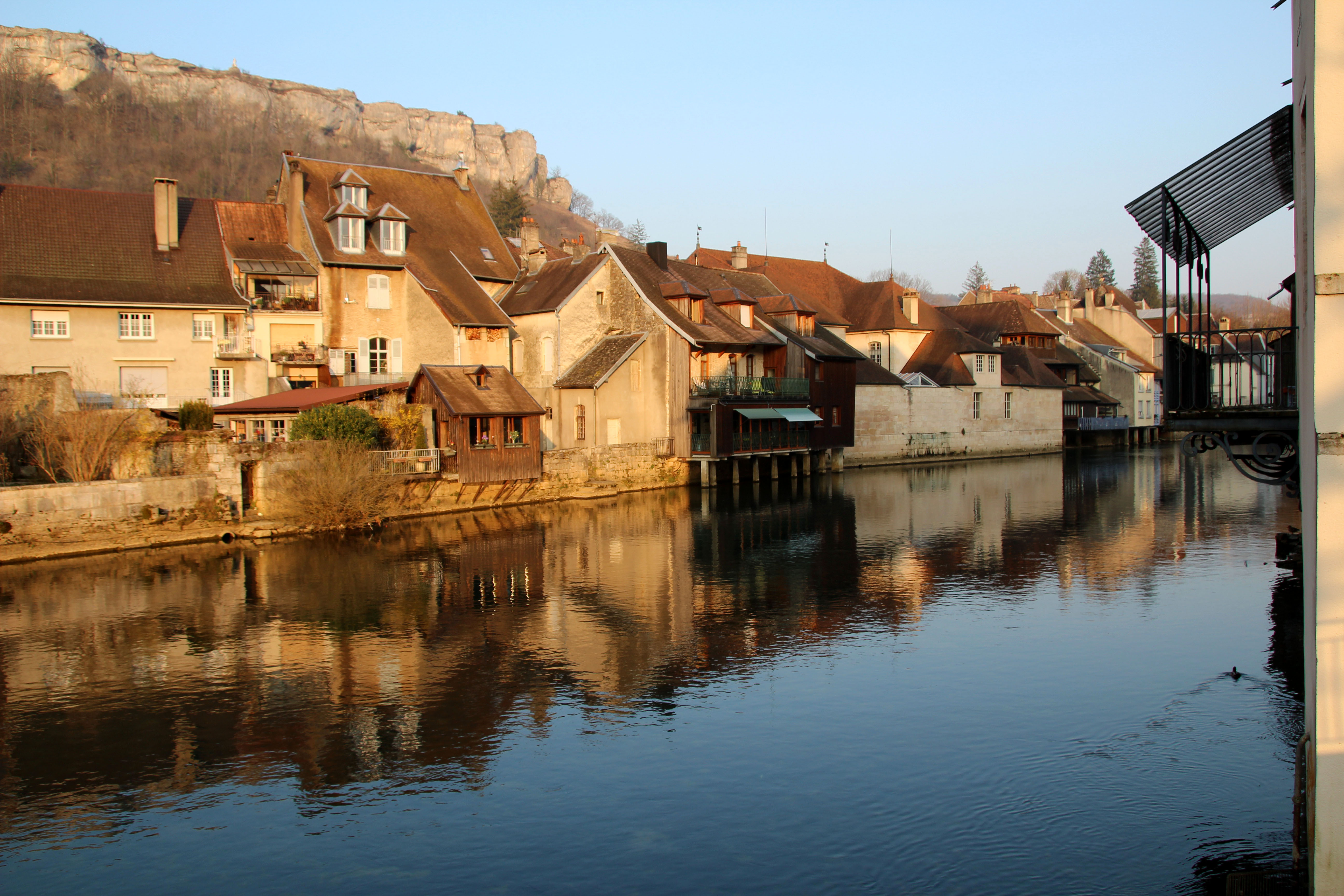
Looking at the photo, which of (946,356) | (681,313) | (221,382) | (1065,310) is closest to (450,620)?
(221,382)

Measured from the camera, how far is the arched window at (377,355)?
38438mm

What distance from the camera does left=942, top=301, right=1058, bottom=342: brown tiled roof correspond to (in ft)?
217

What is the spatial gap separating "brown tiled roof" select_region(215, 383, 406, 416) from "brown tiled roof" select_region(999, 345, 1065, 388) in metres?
38.3

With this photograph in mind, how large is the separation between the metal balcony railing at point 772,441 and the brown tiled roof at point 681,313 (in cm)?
352

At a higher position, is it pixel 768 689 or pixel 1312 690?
pixel 1312 690

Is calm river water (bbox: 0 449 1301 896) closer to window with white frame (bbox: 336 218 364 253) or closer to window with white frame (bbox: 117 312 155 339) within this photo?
window with white frame (bbox: 117 312 155 339)

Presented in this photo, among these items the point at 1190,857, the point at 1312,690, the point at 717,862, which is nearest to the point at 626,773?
the point at 717,862

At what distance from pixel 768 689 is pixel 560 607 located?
20.9 feet

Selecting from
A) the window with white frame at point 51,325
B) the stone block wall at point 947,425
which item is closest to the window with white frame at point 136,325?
the window with white frame at point 51,325

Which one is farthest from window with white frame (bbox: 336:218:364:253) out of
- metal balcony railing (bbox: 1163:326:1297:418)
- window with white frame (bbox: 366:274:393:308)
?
metal balcony railing (bbox: 1163:326:1297:418)

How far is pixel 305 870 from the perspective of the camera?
→ 9578mm

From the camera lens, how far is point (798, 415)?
140ft

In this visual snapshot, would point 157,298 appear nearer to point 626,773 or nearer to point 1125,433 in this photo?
point 626,773

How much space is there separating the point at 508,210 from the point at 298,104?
81977 mm
